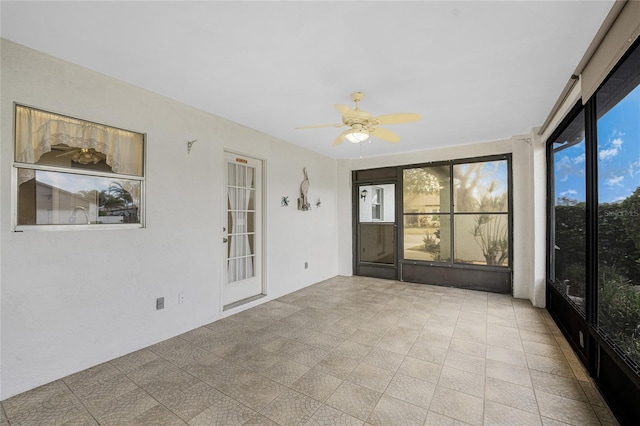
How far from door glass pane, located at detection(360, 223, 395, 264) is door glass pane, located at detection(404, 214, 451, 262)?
327mm

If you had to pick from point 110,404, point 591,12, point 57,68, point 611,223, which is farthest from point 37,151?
point 611,223

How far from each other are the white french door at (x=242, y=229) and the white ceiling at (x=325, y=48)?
0.99 meters

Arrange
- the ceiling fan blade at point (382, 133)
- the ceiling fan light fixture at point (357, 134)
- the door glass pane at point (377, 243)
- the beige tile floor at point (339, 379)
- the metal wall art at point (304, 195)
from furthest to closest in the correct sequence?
the door glass pane at point (377, 243)
the metal wall art at point (304, 195)
the ceiling fan blade at point (382, 133)
the ceiling fan light fixture at point (357, 134)
the beige tile floor at point (339, 379)

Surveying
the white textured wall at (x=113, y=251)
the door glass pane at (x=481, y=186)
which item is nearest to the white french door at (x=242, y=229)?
the white textured wall at (x=113, y=251)

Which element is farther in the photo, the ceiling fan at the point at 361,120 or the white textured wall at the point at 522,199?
the white textured wall at the point at 522,199

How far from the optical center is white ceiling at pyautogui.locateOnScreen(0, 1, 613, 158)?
5.82 ft

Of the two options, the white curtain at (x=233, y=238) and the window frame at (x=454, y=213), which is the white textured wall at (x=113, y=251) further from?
the window frame at (x=454, y=213)

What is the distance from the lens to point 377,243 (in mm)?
5930

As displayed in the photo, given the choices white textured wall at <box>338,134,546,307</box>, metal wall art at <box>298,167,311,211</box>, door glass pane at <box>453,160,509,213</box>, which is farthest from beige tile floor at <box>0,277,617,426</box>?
metal wall art at <box>298,167,311,211</box>

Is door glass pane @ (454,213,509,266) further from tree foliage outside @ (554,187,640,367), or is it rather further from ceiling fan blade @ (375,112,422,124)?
ceiling fan blade @ (375,112,422,124)

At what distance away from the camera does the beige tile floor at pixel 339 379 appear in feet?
6.10

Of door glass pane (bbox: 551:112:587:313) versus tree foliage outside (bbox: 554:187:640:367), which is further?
door glass pane (bbox: 551:112:587:313)

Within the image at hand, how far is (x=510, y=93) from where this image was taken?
2949 millimetres

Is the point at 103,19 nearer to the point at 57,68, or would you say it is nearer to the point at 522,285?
the point at 57,68
